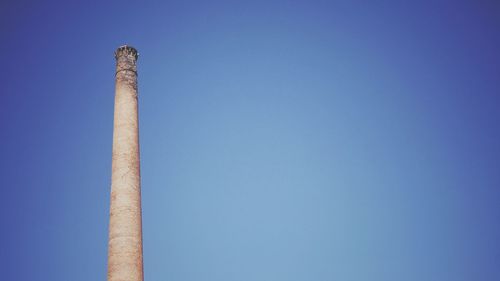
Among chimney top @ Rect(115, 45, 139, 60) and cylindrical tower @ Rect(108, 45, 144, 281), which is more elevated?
chimney top @ Rect(115, 45, 139, 60)

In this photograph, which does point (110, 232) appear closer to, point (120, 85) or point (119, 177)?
point (119, 177)

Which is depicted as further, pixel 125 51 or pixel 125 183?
pixel 125 51

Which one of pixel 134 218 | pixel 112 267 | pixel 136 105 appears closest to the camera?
pixel 112 267

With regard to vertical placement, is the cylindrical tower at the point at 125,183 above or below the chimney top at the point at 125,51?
below

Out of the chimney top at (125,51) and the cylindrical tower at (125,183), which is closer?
the cylindrical tower at (125,183)

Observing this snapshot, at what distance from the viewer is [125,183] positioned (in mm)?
12656

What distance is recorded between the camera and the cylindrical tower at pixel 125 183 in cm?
1155

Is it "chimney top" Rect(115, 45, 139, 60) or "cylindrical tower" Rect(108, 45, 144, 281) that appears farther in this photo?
"chimney top" Rect(115, 45, 139, 60)

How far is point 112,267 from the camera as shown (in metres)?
11.4

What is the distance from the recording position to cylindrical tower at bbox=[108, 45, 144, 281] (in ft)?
37.9

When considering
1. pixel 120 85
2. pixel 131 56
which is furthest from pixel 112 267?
pixel 131 56

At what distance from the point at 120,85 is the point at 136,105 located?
83 cm

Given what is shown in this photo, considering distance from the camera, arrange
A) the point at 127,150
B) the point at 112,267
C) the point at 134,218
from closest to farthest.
Result: the point at 112,267, the point at 134,218, the point at 127,150

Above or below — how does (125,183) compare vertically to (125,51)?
below
